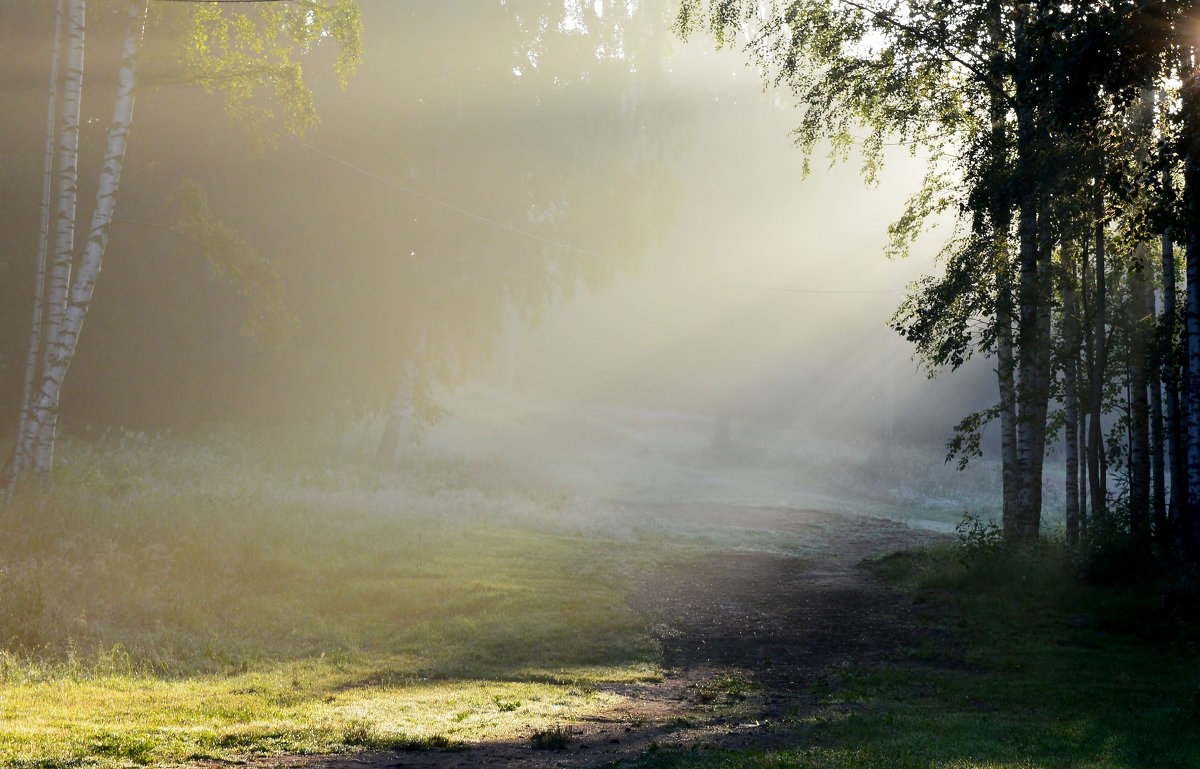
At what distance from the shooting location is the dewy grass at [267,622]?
25.3ft

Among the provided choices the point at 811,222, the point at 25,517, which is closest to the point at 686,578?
the point at 25,517

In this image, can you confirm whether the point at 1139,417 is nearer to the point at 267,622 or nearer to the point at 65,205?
the point at 267,622

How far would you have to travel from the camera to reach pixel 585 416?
186ft

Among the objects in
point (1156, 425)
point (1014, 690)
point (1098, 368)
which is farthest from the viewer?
point (1156, 425)

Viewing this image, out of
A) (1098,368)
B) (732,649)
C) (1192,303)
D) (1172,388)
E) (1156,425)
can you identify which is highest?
(1192,303)

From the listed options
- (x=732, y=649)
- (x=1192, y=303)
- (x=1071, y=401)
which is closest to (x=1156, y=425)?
(x=1071, y=401)

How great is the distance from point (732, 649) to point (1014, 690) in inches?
156

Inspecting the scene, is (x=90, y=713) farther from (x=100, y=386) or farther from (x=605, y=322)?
(x=605, y=322)

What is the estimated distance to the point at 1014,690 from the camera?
959 cm

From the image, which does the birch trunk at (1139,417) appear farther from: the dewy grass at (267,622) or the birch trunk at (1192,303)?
the dewy grass at (267,622)

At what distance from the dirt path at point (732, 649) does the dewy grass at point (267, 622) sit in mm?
496

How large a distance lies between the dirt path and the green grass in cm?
47

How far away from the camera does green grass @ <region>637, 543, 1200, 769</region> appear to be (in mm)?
6844

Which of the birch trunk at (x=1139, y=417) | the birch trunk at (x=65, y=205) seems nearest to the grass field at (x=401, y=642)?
the birch trunk at (x=65, y=205)
